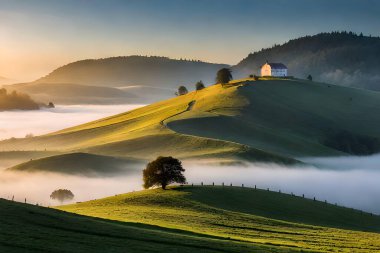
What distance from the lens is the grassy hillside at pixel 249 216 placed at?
59.2 m

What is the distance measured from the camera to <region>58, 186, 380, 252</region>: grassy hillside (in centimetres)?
5918

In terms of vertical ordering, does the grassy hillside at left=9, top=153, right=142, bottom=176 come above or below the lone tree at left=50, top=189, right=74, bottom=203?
above

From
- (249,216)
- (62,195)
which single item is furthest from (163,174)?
(62,195)

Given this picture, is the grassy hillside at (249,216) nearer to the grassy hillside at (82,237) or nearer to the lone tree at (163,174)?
the lone tree at (163,174)

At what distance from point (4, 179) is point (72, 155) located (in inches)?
716

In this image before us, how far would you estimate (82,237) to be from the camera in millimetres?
44844

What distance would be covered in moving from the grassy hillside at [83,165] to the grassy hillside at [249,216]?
183ft

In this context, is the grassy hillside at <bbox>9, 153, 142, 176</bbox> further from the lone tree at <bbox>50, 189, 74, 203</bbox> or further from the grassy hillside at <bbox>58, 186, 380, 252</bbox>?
the grassy hillside at <bbox>58, 186, 380, 252</bbox>

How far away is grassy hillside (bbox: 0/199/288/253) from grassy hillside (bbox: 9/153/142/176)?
306 ft

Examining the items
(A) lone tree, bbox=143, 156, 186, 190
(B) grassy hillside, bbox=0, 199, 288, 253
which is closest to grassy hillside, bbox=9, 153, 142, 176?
(A) lone tree, bbox=143, 156, 186, 190

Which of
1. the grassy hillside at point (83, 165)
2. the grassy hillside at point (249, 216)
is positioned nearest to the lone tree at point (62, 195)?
the grassy hillside at point (83, 165)

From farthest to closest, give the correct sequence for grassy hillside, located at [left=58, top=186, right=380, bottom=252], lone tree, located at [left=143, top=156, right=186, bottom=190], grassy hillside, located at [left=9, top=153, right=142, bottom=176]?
grassy hillside, located at [left=9, top=153, right=142, bottom=176], lone tree, located at [left=143, top=156, right=186, bottom=190], grassy hillside, located at [left=58, top=186, right=380, bottom=252]

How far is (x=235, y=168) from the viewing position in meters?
138

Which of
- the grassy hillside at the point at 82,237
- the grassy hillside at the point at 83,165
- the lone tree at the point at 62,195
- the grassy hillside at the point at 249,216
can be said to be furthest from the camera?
the grassy hillside at the point at 83,165
